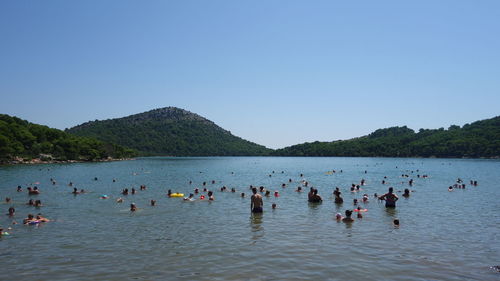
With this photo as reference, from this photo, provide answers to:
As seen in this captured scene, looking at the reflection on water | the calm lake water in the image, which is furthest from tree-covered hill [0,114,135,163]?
the reflection on water

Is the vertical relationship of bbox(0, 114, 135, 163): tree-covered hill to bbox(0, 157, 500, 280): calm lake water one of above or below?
above

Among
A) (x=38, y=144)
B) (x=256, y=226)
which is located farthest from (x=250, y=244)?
(x=38, y=144)

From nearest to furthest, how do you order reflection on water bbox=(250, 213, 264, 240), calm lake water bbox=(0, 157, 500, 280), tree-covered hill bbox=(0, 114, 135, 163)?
calm lake water bbox=(0, 157, 500, 280), reflection on water bbox=(250, 213, 264, 240), tree-covered hill bbox=(0, 114, 135, 163)

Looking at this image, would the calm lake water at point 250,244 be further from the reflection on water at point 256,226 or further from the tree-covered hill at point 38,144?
the tree-covered hill at point 38,144

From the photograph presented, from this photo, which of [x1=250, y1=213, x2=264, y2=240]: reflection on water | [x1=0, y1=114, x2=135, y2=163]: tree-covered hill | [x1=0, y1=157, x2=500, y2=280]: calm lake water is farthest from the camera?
[x1=0, y1=114, x2=135, y2=163]: tree-covered hill

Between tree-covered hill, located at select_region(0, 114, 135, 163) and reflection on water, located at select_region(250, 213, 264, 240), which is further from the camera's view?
tree-covered hill, located at select_region(0, 114, 135, 163)

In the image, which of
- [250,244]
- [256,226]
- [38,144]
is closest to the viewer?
[250,244]

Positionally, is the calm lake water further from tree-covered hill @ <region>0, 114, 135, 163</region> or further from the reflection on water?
tree-covered hill @ <region>0, 114, 135, 163</region>

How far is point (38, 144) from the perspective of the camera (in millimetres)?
114500

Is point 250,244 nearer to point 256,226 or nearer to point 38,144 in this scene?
point 256,226

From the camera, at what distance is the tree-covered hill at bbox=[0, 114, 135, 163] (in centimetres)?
10012

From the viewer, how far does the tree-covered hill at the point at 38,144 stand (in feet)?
328

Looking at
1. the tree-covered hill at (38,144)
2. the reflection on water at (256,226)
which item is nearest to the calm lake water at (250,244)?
the reflection on water at (256,226)

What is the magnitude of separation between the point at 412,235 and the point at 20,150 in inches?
4245
